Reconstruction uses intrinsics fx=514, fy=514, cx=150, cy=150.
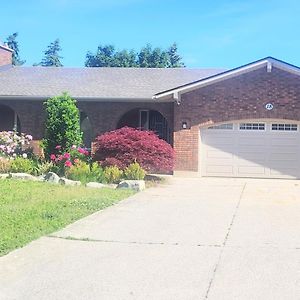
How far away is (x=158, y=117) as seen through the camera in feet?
74.7

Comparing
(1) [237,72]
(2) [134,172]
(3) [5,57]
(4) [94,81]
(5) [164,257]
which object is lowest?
(5) [164,257]

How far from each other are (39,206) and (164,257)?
4471 millimetres

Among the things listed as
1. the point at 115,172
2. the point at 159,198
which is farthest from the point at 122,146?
the point at 159,198

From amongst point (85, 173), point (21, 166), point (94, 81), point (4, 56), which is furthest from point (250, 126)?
point (4, 56)

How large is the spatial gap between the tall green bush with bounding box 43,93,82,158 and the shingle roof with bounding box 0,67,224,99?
8.48ft

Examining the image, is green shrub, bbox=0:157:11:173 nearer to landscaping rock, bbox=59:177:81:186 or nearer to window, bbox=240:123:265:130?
landscaping rock, bbox=59:177:81:186

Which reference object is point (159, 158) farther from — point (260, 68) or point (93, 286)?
point (93, 286)

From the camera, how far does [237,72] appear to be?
19.5m

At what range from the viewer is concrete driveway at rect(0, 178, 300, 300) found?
18.2 feet

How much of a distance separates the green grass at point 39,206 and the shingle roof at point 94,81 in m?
7.52

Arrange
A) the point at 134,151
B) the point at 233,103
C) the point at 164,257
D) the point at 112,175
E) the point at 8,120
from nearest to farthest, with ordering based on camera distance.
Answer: the point at 164,257, the point at 112,175, the point at 134,151, the point at 233,103, the point at 8,120

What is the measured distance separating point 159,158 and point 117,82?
7251 mm

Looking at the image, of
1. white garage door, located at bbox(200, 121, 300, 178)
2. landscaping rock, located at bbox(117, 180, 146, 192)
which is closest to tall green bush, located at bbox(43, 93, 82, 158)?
landscaping rock, located at bbox(117, 180, 146, 192)

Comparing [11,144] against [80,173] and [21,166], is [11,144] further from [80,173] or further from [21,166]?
[80,173]
